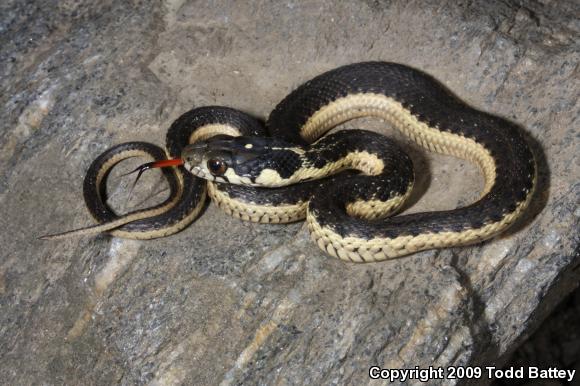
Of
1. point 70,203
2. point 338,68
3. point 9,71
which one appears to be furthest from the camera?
point 9,71

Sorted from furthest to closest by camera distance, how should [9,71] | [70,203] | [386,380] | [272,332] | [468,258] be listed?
[9,71], [70,203], [468,258], [272,332], [386,380]

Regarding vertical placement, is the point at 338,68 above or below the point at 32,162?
above

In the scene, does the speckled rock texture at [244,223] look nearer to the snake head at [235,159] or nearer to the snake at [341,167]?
the snake at [341,167]

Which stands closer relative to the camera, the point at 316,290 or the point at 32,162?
the point at 316,290

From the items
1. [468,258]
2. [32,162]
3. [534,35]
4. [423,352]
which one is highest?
[534,35]

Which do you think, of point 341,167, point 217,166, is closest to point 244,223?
point 217,166

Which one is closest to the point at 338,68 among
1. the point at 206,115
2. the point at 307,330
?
the point at 206,115

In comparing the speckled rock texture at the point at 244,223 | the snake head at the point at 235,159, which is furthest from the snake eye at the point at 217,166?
the speckled rock texture at the point at 244,223

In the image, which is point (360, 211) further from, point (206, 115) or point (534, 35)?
point (534, 35)
